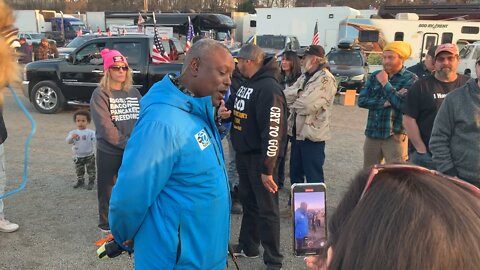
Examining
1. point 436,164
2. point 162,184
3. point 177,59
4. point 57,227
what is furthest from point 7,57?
point 177,59

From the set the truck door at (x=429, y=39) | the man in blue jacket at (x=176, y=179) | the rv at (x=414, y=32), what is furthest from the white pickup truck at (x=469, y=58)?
→ the man in blue jacket at (x=176, y=179)

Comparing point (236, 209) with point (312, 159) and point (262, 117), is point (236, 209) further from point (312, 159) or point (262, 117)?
point (262, 117)

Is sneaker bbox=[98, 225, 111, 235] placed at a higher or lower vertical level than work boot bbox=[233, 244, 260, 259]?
higher

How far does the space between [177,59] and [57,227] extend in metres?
7.04

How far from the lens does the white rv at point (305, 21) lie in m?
19.3

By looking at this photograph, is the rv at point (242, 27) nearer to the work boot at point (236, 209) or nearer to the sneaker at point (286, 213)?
the work boot at point (236, 209)

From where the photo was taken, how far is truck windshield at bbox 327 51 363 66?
539 inches

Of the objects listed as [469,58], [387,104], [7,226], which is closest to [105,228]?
[7,226]

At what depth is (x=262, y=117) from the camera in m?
3.38

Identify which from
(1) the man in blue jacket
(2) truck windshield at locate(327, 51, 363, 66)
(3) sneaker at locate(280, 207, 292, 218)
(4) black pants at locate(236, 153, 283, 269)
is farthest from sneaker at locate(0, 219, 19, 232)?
(2) truck windshield at locate(327, 51, 363, 66)

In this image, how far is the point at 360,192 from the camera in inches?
31.6

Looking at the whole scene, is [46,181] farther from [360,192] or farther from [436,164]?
[360,192]

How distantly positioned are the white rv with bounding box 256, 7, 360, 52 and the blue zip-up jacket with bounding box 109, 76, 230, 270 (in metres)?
18.4

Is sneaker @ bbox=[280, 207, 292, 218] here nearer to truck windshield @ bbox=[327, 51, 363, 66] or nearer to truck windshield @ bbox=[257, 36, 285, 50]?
truck windshield @ bbox=[327, 51, 363, 66]
